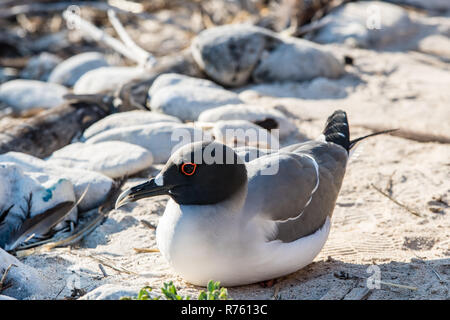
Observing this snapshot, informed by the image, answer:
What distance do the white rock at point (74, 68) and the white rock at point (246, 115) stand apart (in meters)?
3.33

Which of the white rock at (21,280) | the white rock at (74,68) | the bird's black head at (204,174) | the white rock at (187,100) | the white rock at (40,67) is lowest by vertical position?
the white rock at (40,67)

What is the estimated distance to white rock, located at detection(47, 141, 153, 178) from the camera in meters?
5.15

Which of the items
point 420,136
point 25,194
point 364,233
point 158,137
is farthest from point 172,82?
point 364,233

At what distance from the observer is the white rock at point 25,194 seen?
4.38 m

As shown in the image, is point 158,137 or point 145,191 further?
point 158,137

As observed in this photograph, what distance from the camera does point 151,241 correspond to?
4297mm

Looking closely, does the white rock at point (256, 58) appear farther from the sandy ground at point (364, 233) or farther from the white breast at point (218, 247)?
the white breast at point (218, 247)

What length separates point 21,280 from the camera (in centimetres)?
346

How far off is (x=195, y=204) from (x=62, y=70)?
6271mm

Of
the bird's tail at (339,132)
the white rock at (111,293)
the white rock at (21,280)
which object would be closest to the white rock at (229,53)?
the bird's tail at (339,132)

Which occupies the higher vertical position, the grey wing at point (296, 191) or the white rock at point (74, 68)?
the grey wing at point (296, 191)

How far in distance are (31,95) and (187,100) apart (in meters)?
2.45

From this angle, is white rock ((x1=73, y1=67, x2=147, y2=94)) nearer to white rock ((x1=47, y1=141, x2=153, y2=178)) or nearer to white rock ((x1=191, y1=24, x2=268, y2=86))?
white rock ((x1=191, y1=24, x2=268, y2=86))

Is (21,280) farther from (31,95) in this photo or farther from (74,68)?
(74,68)
